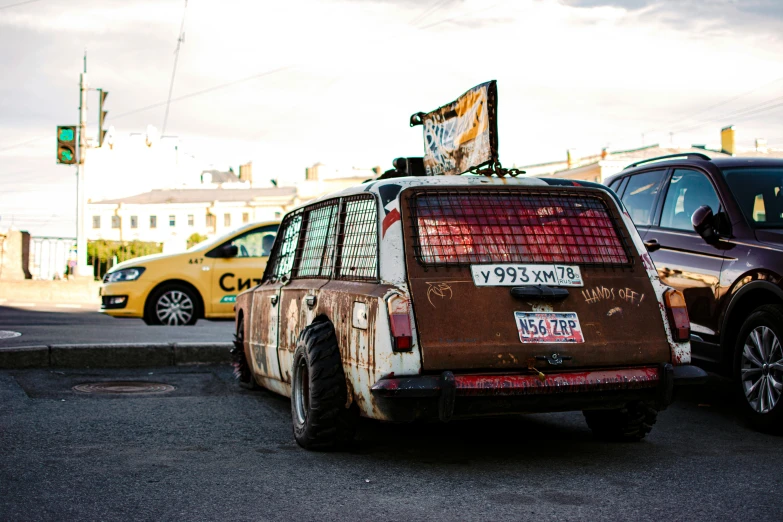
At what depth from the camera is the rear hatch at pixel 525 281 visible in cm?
503

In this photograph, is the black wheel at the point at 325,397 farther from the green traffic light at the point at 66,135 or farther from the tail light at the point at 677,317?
the green traffic light at the point at 66,135

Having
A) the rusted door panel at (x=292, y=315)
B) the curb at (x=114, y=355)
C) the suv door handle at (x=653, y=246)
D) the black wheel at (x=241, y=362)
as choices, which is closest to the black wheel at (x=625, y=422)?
the suv door handle at (x=653, y=246)

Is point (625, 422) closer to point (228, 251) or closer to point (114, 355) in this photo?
point (114, 355)

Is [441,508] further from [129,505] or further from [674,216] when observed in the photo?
[674,216]

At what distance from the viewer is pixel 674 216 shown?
7.80 m

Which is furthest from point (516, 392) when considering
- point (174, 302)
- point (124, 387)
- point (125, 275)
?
point (125, 275)

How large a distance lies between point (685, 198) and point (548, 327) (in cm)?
310

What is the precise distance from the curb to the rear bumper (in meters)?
5.43

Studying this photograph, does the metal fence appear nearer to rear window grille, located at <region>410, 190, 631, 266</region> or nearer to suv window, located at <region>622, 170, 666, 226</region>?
suv window, located at <region>622, 170, 666, 226</region>

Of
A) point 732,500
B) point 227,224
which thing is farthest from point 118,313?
point 227,224

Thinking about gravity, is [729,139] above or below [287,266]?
above

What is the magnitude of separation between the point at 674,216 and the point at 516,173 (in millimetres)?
2236

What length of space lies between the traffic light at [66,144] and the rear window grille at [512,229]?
64.4 ft

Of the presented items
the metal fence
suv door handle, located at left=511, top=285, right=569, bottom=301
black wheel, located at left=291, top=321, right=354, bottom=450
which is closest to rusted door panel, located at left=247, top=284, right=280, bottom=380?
black wheel, located at left=291, top=321, right=354, bottom=450
